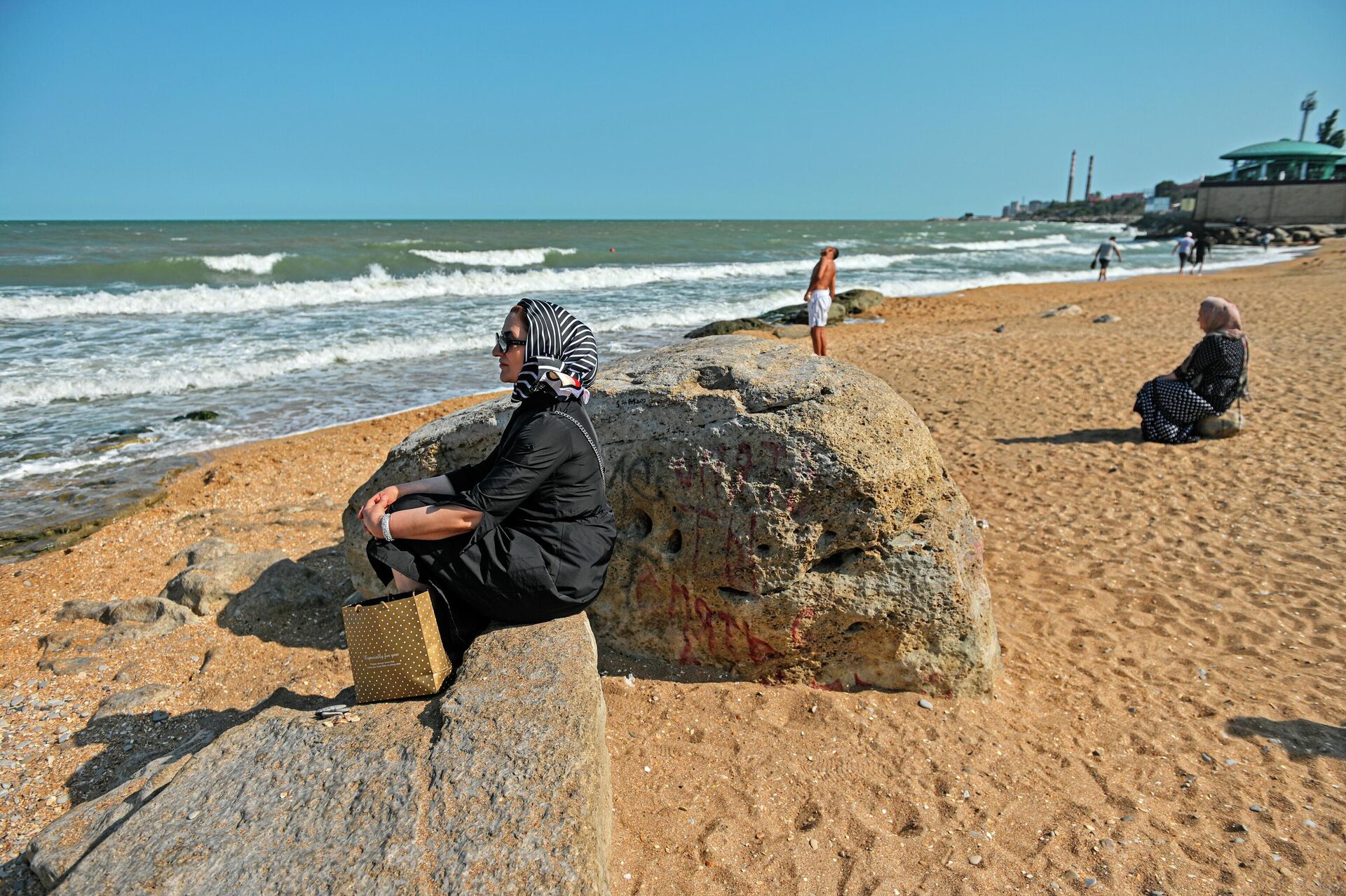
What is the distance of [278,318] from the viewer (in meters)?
17.7

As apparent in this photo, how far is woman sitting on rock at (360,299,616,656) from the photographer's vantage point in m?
2.87

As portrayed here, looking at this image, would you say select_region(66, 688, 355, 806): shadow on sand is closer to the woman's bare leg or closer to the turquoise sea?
the woman's bare leg

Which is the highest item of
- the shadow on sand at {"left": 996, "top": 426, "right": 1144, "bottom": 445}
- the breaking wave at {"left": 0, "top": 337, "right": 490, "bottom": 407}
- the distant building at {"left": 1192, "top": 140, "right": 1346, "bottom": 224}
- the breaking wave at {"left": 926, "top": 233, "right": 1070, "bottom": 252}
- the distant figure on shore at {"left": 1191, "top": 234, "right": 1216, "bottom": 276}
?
the distant building at {"left": 1192, "top": 140, "right": 1346, "bottom": 224}

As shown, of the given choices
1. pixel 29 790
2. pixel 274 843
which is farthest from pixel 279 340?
pixel 274 843

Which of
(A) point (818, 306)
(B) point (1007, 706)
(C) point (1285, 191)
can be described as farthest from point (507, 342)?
(C) point (1285, 191)

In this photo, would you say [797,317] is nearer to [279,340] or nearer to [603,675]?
[279,340]

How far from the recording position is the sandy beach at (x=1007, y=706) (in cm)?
298

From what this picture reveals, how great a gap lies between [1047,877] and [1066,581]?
9.19 ft

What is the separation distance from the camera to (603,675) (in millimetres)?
4055

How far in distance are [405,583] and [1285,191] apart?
57.0 meters

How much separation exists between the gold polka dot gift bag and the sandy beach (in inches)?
40.7

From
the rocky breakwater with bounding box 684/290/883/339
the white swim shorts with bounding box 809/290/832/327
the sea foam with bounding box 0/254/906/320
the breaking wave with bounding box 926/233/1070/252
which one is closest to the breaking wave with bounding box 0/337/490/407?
the rocky breakwater with bounding box 684/290/883/339

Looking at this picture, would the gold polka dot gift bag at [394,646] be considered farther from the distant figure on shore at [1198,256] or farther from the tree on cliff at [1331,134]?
the tree on cliff at [1331,134]

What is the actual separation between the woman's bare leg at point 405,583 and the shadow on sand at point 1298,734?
12.5 feet
